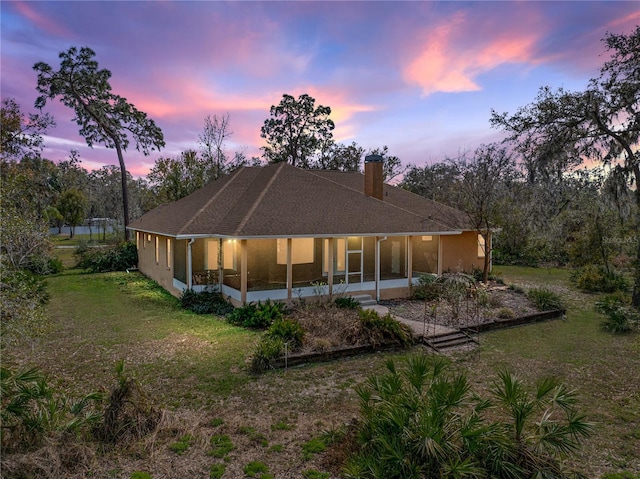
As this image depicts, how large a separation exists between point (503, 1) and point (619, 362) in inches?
424

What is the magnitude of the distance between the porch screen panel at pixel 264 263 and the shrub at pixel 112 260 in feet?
42.2

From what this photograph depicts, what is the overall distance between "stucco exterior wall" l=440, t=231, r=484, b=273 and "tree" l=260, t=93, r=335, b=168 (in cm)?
2188

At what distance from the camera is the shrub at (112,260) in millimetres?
23844

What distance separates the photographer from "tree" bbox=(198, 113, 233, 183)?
1318 inches

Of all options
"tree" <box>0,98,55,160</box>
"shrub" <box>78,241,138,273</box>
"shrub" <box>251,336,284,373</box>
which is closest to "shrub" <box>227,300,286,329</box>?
"shrub" <box>251,336,284,373</box>

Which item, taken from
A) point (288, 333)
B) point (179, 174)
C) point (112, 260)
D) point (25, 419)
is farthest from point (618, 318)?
point (179, 174)

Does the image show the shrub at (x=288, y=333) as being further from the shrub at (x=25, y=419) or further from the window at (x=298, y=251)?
the window at (x=298, y=251)

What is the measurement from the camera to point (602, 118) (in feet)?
46.3

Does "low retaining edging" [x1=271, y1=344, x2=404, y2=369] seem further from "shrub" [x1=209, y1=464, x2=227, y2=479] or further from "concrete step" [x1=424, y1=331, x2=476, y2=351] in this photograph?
"shrub" [x1=209, y1=464, x2=227, y2=479]

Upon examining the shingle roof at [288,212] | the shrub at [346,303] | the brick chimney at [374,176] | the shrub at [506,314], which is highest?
the brick chimney at [374,176]

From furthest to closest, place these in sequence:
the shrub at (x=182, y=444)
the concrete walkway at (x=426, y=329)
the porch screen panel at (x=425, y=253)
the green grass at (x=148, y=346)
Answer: the porch screen panel at (x=425, y=253) < the concrete walkway at (x=426, y=329) < the green grass at (x=148, y=346) < the shrub at (x=182, y=444)

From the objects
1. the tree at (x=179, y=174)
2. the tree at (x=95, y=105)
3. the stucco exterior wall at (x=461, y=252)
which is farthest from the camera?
the tree at (x=179, y=174)

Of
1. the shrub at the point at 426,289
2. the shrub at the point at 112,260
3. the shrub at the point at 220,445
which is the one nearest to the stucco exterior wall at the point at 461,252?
the shrub at the point at 426,289

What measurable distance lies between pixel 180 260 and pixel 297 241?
16.7ft
